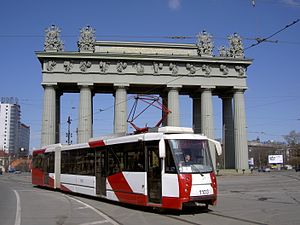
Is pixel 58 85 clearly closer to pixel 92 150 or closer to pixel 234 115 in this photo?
pixel 234 115

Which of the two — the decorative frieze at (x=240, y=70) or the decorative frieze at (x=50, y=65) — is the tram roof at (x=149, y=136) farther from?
the decorative frieze at (x=240, y=70)

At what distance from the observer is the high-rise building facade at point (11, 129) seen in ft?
331

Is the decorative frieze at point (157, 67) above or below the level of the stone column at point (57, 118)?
above

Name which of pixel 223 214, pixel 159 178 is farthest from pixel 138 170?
pixel 223 214

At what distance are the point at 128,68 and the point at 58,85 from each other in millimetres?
9405

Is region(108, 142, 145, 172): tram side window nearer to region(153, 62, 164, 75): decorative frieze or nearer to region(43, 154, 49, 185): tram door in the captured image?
region(43, 154, 49, 185): tram door

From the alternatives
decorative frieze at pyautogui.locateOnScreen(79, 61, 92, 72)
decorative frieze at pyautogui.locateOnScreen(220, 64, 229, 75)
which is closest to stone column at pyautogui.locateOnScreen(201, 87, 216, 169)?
decorative frieze at pyautogui.locateOnScreen(220, 64, 229, 75)

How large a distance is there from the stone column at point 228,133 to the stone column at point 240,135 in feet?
8.70

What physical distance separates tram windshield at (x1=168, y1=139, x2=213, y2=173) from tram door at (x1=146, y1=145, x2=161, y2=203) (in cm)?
85

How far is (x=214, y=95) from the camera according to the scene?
201 feet

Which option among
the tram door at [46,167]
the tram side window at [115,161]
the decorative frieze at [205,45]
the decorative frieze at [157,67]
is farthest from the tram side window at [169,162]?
the decorative frieze at [205,45]

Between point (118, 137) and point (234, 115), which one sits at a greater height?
point (234, 115)

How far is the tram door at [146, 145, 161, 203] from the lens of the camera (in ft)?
47.4

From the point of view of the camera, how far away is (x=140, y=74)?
174 ft
